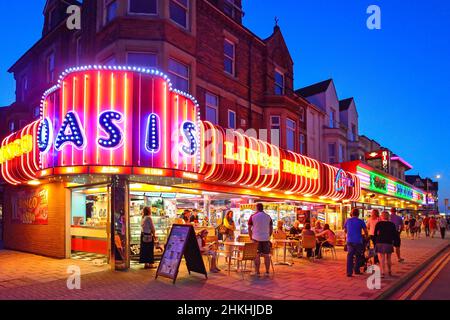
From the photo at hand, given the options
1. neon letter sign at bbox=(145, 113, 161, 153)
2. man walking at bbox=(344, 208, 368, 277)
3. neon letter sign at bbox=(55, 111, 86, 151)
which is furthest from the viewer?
man walking at bbox=(344, 208, 368, 277)

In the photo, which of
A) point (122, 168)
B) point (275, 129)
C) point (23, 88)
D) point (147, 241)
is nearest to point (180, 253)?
point (147, 241)

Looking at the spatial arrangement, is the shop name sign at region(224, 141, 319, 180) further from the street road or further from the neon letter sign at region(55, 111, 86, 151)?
the street road

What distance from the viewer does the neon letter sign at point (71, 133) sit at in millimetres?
10945

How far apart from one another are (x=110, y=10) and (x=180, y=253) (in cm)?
1041

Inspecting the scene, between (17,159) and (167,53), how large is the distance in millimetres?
7010

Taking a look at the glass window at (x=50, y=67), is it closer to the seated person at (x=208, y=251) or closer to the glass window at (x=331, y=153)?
the seated person at (x=208, y=251)

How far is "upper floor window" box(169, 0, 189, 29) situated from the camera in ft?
52.2

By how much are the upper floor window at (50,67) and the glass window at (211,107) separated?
8.37m

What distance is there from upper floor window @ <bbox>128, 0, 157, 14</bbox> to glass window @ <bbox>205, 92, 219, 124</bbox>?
4176 millimetres

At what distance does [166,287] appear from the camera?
384 inches

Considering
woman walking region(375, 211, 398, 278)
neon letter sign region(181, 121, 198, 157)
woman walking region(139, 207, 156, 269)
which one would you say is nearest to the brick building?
neon letter sign region(181, 121, 198, 157)

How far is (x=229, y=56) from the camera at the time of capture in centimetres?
1944

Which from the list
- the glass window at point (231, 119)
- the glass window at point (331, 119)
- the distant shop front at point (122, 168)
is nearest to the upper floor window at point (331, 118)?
the glass window at point (331, 119)

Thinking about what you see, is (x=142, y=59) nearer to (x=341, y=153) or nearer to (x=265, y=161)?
(x=265, y=161)
